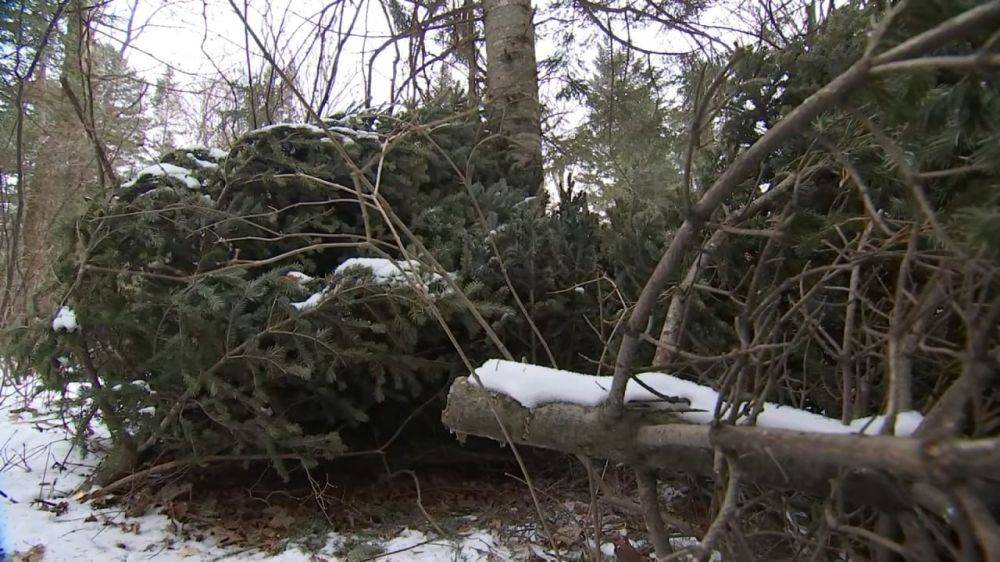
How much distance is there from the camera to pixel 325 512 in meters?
3.03

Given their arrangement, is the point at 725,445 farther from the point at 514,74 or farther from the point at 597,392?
the point at 514,74

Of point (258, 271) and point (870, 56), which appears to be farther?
point (258, 271)

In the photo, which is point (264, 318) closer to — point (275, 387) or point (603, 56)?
point (275, 387)

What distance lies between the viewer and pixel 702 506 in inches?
112

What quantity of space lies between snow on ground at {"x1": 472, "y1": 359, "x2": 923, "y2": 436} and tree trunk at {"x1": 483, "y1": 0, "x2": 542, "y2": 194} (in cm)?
319

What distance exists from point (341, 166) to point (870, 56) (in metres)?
3.02

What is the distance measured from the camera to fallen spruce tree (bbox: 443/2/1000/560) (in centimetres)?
87

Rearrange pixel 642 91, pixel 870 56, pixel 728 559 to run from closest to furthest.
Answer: pixel 870 56 → pixel 728 559 → pixel 642 91

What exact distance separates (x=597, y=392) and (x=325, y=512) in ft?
6.48

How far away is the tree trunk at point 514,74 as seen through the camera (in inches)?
196

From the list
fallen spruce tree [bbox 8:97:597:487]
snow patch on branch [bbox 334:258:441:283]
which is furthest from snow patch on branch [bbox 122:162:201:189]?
snow patch on branch [bbox 334:258:441:283]

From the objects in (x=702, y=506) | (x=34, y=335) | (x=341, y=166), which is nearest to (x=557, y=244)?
(x=341, y=166)

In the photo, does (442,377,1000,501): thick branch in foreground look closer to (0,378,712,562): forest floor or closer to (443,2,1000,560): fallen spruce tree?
(443,2,1000,560): fallen spruce tree

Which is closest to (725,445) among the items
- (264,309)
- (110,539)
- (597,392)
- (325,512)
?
(597,392)
